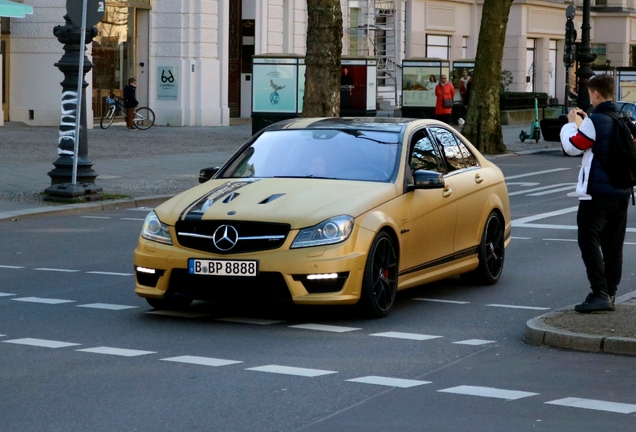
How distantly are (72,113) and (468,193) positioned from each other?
30.6ft

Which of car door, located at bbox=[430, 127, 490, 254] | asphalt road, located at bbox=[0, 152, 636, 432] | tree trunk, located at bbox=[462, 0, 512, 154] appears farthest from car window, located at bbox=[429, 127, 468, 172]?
tree trunk, located at bbox=[462, 0, 512, 154]

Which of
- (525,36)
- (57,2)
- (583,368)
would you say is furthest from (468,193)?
(525,36)

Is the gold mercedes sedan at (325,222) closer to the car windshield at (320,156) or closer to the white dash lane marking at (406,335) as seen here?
the car windshield at (320,156)

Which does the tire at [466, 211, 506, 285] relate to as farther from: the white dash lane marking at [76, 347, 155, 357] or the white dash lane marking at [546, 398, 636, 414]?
the white dash lane marking at [546, 398, 636, 414]

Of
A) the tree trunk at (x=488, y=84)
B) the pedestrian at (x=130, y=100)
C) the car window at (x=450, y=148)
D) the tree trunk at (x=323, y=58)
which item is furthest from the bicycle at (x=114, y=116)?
the car window at (x=450, y=148)

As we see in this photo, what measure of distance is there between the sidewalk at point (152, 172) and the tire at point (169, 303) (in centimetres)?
263

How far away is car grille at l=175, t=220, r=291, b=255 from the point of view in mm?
9031

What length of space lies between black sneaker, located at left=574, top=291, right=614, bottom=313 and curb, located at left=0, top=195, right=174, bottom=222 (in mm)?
9539

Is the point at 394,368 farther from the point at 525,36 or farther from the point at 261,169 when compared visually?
the point at 525,36

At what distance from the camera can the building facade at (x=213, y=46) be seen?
36156mm

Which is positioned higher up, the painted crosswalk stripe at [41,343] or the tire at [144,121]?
the tire at [144,121]

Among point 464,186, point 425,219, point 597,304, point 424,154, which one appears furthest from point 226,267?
point 464,186

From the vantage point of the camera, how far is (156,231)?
9406mm

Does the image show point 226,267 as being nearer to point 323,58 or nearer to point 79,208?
point 79,208
